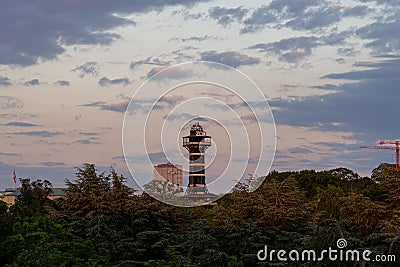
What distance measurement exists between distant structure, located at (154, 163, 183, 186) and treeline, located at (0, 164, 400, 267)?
2.62 feet

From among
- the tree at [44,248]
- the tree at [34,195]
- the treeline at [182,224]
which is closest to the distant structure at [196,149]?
the tree at [34,195]

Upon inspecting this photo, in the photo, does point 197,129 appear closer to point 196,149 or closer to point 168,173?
point 196,149

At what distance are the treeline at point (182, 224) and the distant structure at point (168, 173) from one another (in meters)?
0.80

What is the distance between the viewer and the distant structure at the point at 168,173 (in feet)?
64.7

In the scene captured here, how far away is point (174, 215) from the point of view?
64.7 feet

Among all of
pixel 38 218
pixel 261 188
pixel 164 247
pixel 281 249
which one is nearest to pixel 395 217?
pixel 281 249

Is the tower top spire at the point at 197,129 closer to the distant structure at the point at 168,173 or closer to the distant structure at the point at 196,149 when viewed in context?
the distant structure at the point at 196,149

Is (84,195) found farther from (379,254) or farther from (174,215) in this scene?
(379,254)

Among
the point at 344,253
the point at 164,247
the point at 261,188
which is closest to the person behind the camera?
the point at 344,253

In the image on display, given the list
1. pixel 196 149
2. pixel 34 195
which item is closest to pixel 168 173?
pixel 34 195

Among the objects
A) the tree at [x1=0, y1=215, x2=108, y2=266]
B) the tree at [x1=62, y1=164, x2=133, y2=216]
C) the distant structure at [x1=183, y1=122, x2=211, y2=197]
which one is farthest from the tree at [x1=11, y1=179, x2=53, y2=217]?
the distant structure at [x1=183, y1=122, x2=211, y2=197]

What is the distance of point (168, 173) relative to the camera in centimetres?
2055

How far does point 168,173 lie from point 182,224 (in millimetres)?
1735

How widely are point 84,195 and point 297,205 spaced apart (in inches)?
253
